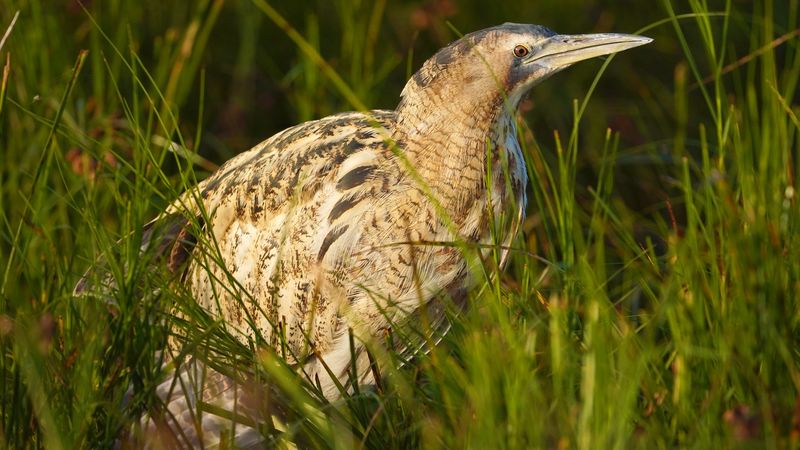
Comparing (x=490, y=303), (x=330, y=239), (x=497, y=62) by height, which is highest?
(x=497, y=62)

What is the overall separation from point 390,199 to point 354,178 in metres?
0.08

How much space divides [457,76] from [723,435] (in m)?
0.98

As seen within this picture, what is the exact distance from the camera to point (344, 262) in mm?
2383

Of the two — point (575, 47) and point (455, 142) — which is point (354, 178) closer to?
point (455, 142)

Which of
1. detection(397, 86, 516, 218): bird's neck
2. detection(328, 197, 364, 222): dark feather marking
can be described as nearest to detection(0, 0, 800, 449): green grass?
detection(397, 86, 516, 218): bird's neck

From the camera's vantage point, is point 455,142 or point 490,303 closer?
point 490,303

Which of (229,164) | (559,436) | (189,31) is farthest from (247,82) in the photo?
(559,436)

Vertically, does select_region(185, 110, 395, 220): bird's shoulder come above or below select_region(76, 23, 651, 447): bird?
above

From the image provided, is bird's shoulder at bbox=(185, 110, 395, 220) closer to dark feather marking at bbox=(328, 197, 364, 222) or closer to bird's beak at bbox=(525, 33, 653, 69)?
dark feather marking at bbox=(328, 197, 364, 222)

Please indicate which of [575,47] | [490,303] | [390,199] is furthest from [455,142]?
[490,303]

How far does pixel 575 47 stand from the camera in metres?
2.38

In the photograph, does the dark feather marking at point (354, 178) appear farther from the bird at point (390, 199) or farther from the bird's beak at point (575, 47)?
the bird's beak at point (575, 47)

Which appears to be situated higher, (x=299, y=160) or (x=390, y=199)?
(x=299, y=160)

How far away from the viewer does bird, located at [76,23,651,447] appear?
2.35 m
